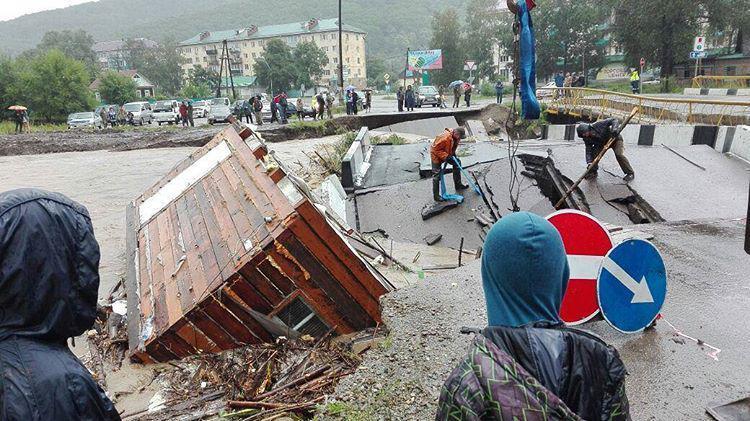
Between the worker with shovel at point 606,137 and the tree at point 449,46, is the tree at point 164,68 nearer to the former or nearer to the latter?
the tree at point 449,46

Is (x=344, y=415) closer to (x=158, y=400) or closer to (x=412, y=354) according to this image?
(x=412, y=354)

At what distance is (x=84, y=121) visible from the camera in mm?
31281

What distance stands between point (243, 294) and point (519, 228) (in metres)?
2.71

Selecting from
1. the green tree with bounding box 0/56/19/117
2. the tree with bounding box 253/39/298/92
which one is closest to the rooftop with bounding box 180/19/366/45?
the tree with bounding box 253/39/298/92

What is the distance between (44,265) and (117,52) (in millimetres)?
145284

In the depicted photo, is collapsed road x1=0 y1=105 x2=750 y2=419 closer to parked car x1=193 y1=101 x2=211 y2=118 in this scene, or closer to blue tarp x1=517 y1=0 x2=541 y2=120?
blue tarp x1=517 y1=0 x2=541 y2=120

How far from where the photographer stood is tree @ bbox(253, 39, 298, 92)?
7194 centimetres

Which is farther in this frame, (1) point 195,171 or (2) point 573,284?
(1) point 195,171


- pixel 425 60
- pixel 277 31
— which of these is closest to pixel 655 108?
pixel 425 60

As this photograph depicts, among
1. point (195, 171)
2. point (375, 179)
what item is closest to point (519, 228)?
point (195, 171)

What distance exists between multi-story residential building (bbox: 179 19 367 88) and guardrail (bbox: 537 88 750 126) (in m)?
82.9

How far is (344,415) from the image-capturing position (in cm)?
256

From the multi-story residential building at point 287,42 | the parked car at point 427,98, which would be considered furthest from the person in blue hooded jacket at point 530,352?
the multi-story residential building at point 287,42

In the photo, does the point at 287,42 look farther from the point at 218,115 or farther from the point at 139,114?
the point at 218,115
